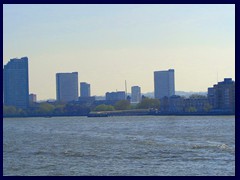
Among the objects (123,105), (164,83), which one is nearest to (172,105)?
(123,105)

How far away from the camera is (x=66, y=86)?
6216 cm

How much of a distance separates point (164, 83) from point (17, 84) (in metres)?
17.9

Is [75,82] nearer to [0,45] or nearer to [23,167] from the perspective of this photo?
[23,167]

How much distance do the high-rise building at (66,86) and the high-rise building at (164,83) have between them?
896 cm

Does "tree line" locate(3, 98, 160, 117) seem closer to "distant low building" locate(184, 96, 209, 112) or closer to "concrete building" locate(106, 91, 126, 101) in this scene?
"distant low building" locate(184, 96, 209, 112)

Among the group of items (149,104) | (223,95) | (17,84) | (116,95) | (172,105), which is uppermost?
(17,84)

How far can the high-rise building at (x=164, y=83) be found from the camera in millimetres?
59412

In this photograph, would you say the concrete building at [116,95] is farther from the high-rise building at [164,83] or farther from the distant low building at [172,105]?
the distant low building at [172,105]

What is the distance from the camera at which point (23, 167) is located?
442 inches

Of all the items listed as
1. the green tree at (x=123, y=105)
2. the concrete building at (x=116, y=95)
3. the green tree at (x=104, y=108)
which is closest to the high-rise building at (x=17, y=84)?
the green tree at (x=104, y=108)

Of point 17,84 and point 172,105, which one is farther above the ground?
point 17,84

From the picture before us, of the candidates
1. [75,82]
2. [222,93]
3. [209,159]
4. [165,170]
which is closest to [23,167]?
[165,170]

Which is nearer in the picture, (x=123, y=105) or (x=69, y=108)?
(x=123, y=105)

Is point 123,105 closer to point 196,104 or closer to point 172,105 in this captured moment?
point 172,105
